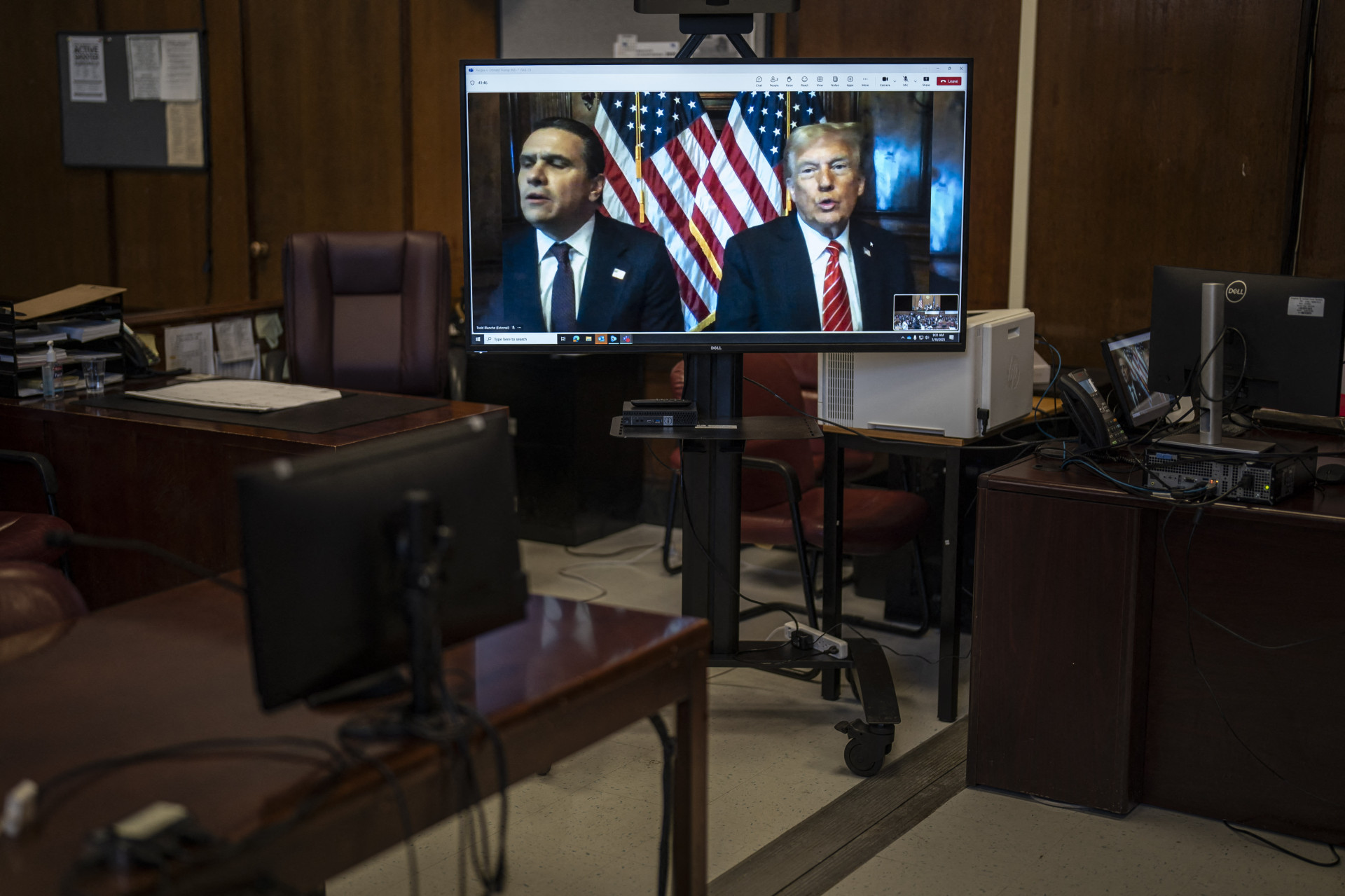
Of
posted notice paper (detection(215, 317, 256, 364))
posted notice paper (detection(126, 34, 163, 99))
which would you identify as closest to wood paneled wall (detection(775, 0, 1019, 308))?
posted notice paper (detection(215, 317, 256, 364))

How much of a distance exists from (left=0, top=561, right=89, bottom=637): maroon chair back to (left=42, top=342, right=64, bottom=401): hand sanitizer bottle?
1796mm

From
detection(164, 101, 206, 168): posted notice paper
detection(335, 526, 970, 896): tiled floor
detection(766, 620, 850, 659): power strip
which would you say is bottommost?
detection(335, 526, 970, 896): tiled floor

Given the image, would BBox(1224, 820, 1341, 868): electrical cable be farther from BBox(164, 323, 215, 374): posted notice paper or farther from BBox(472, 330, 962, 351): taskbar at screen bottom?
BBox(164, 323, 215, 374): posted notice paper

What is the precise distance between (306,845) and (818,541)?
2.44 m

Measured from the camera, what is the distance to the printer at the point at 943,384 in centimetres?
327

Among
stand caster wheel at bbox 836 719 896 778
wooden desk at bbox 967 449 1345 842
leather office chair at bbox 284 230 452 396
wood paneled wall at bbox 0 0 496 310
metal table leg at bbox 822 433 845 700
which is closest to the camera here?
wooden desk at bbox 967 449 1345 842

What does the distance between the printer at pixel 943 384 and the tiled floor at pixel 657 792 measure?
2.55 feet

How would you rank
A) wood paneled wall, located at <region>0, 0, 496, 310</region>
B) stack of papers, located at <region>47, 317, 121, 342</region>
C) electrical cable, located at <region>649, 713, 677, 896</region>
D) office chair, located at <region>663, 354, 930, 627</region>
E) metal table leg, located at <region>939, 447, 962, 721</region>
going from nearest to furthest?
electrical cable, located at <region>649, 713, 677, 896</region> → metal table leg, located at <region>939, 447, 962, 721</region> → office chair, located at <region>663, 354, 930, 627</region> → stack of papers, located at <region>47, 317, 121, 342</region> → wood paneled wall, located at <region>0, 0, 496, 310</region>

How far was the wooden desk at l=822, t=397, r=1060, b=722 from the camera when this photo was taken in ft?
10.7

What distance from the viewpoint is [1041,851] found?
8.68 feet

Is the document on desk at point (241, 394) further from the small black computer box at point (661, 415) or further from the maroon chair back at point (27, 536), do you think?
the small black computer box at point (661, 415)

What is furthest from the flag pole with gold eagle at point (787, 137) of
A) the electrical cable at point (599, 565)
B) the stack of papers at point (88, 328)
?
the stack of papers at point (88, 328)

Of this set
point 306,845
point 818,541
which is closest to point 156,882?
point 306,845

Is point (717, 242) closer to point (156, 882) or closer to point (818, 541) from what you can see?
point (818, 541)
